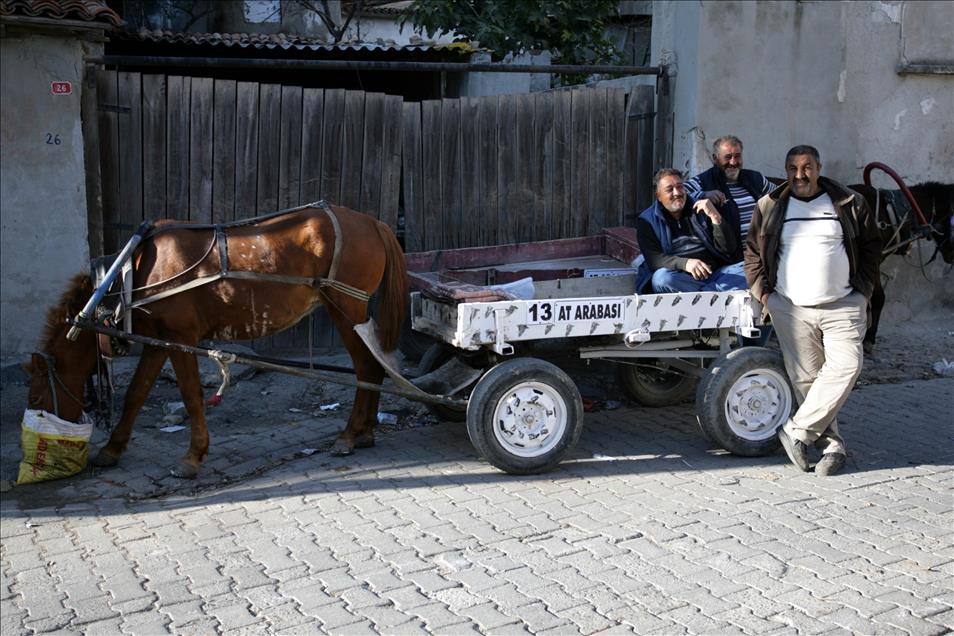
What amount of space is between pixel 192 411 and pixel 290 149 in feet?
9.03

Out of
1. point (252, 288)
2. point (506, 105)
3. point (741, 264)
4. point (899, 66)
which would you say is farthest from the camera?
point (899, 66)

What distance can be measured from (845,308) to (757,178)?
1.67 m

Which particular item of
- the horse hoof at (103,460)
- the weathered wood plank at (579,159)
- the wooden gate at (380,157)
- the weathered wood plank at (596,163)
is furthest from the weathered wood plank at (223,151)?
the weathered wood plank at (596,163)

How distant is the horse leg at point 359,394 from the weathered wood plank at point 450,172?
2.32 metres

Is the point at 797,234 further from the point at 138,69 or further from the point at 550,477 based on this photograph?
the point at 138,69

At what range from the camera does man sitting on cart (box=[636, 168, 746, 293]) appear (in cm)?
655

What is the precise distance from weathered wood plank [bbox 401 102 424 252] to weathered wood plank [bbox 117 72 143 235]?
209 centimetres

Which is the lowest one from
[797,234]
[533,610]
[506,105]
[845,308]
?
[533,610]

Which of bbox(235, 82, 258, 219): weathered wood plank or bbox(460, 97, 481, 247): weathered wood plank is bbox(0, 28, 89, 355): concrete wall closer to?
bbox(235, 82, 258, 219): weathered wood plank

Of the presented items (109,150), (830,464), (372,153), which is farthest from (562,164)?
(830,464)

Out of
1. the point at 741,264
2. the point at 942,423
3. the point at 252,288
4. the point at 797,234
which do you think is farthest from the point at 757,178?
the point at 252,288

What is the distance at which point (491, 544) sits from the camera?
5.15 meters

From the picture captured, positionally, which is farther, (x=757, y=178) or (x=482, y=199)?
(x=482, y=199)

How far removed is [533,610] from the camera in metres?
4.42
